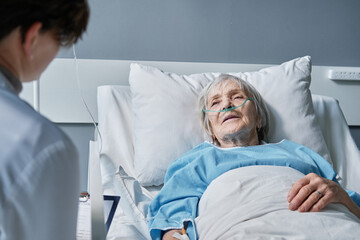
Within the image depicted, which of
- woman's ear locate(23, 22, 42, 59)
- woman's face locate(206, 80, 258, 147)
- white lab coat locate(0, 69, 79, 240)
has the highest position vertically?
woman's ear locate(23, 22, 42, 59)

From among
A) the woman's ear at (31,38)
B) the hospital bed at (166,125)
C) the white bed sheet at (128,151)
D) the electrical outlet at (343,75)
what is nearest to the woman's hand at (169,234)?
the white bed sheet at (128,151)

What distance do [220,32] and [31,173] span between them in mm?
1920

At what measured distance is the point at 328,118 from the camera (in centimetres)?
216

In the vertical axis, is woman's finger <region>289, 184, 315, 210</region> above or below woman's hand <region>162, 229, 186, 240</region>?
above

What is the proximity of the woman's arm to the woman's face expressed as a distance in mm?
391

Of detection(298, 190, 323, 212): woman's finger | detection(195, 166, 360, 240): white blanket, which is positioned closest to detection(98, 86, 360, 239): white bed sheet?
detection(195, 166, 360, 240): white blanket

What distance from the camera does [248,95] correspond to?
1833 millimetres

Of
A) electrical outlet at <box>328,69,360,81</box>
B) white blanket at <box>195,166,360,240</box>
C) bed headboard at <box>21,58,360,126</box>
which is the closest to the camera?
white blanket at <box>195,166,360,240</box>

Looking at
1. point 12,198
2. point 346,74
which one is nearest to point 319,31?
point 346,74

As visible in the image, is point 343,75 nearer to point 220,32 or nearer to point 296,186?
point 220,32

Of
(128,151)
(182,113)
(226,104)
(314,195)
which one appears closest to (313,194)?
(314,195)

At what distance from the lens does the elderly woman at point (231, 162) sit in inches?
55.2

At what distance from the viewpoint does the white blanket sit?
1.21m

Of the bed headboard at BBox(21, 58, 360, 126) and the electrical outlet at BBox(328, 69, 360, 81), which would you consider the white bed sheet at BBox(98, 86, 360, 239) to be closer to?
the bed headboard at BBox(21, 58, 360, 126)
